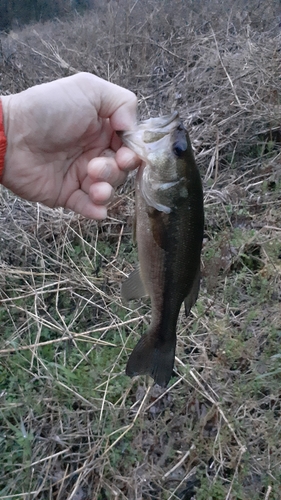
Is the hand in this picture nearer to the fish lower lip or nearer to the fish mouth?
the fish mouth

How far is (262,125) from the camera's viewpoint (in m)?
4.54

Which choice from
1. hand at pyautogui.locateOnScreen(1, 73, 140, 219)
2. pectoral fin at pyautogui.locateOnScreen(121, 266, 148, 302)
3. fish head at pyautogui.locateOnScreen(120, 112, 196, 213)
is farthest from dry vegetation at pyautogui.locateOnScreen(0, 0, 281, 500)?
pectoral fin at pyautogui.locateOnScreen(121, 266, 148, 302)

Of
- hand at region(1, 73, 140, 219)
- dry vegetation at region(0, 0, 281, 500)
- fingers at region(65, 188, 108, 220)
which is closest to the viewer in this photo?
hand at region(1, 73, 140, 219)

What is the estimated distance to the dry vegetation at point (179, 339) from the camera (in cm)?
254

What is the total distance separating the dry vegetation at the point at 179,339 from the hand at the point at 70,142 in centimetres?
60

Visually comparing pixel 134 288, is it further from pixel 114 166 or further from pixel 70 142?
pixel 70 142

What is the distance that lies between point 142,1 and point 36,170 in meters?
7.77

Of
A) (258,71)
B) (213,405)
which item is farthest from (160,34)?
(213,405)

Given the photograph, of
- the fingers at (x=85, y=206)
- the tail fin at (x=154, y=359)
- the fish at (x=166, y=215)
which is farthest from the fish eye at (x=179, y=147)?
the tail fin at (x=154, y=359)

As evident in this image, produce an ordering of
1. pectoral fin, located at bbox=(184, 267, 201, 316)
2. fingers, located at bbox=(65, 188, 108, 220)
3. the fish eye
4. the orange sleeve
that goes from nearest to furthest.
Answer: the fish eye
pectoral fin, located at bbox=(184, 267, 201, 316)
the orange sleeve
fingers, located at bbox=(65, 188, 108, 220)

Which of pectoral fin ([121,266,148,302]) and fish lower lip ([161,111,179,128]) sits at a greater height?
fish lower lip ([161,111,179,128])

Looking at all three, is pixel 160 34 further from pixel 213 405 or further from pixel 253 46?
pixel 213 405

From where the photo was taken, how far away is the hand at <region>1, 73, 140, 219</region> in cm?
200

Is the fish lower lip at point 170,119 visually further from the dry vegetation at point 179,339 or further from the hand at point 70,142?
the dry vegetation at point 179,339
